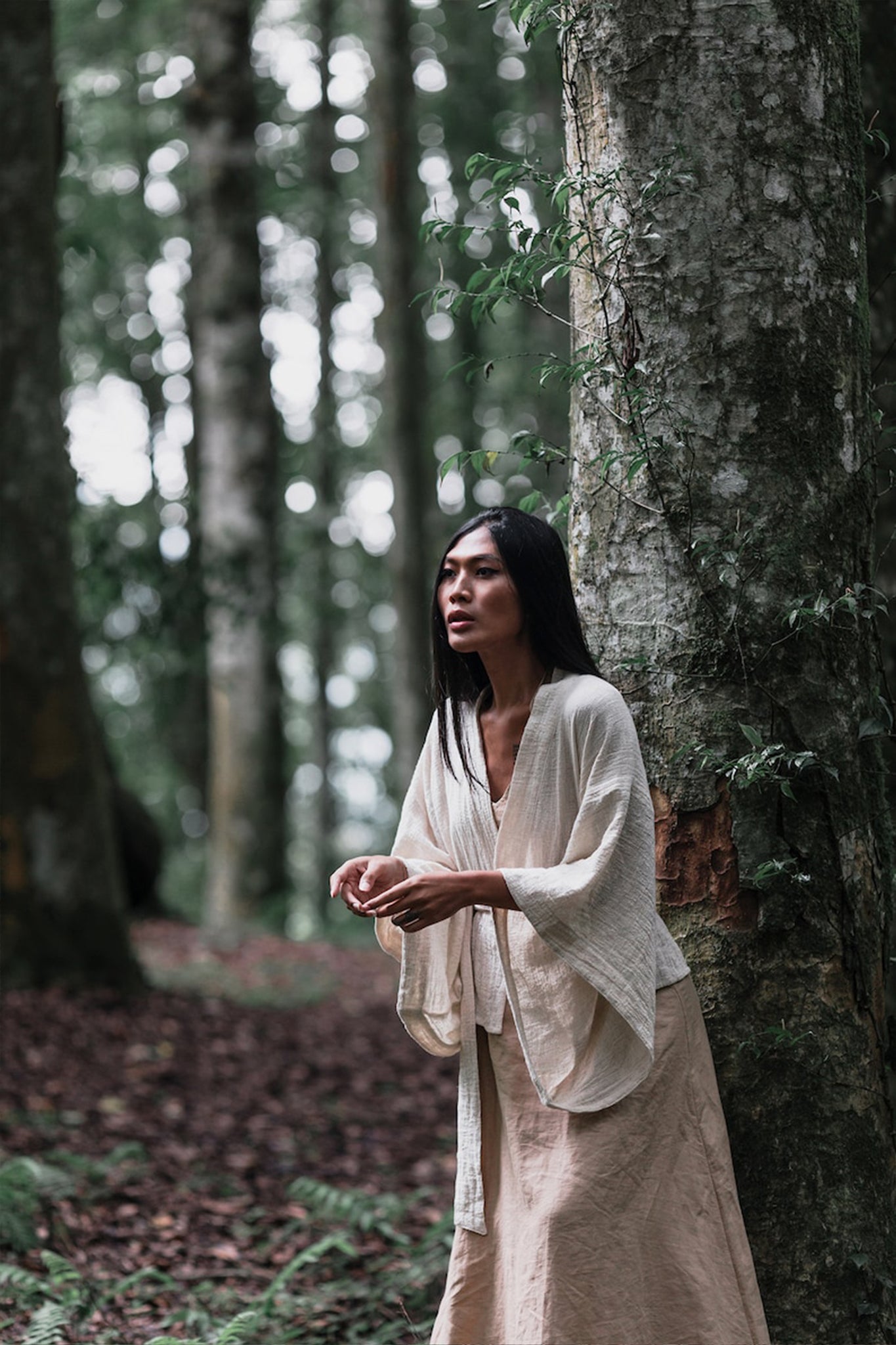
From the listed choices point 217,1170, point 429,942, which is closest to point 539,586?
point 429,942

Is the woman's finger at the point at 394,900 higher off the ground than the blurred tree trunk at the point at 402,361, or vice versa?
the blurred tree trunk at the point at 402,361

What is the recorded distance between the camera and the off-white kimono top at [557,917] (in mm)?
2846

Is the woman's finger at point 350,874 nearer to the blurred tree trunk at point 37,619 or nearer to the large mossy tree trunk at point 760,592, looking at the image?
the large mossy tree trunk at point 760,592

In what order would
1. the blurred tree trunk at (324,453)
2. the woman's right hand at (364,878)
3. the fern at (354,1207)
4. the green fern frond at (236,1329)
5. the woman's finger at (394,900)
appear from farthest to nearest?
the blurred tree trunk at (324,453) → the fern at (354,1207) → the green fern frond at (236,1329) → the woman's right hand at (364,878) → the woman's finger at (394,900)

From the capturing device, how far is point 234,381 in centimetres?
1346

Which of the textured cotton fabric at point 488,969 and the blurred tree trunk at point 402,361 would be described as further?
the blurred tree trunk at point 402,361

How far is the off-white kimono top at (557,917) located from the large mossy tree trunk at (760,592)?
0.38 m

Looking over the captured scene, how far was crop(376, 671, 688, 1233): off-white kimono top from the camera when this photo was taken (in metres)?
2.85

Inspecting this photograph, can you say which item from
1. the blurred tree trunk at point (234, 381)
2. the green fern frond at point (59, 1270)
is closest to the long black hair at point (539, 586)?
the green fern frond at point (59, 1270)

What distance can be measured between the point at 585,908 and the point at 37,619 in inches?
255

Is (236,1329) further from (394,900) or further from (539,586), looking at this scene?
(539,586)

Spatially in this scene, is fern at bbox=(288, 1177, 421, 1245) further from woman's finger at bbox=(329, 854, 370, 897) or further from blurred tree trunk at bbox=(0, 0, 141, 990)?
blurred tree trunk at bbox=(0, 0, 141, 990)

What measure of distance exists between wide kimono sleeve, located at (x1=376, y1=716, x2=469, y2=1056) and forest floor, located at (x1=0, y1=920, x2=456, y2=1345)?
1.26 metres

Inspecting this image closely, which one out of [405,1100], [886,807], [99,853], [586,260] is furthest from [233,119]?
[886,807]
